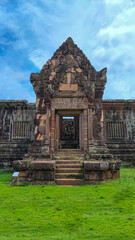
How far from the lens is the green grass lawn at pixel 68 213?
3.05 meters

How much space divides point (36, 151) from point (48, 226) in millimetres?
5098

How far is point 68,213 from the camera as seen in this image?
392cm

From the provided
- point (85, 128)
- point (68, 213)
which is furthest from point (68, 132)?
point (68, 213)

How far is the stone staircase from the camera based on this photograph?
21.2ft

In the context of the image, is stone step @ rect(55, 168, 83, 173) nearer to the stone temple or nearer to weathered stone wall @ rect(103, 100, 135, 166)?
Result: the stone temple

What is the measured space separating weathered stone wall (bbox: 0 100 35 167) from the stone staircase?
4.71m

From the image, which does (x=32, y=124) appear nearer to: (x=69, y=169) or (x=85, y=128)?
(x=85, y=128)

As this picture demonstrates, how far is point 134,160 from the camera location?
11.4 metres

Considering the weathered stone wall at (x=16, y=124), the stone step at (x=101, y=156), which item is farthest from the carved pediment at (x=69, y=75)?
the weathered stone wall at (x=16, y=124)

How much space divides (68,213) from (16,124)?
9479mm

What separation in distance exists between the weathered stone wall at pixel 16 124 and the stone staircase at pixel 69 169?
4713mm

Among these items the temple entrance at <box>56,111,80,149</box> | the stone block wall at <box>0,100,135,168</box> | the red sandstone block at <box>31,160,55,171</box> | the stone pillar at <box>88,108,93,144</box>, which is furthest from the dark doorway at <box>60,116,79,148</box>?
the red sandstone block at <box>31,160,55,171</box>

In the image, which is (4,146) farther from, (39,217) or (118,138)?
(39,217)

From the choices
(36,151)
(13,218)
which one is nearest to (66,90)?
(36,151)
